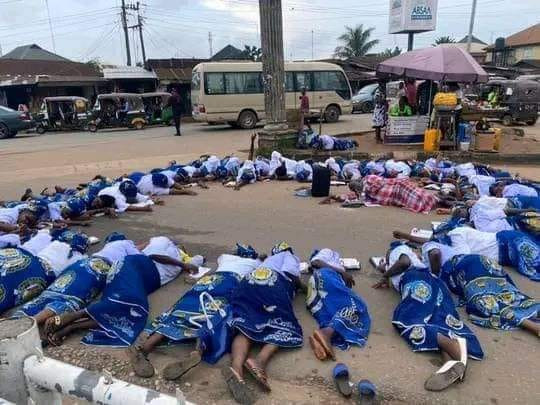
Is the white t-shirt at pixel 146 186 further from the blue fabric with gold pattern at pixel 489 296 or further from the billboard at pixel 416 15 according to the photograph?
the billboard at pixel 416 15

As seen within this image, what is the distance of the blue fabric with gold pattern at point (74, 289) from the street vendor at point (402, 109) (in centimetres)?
938

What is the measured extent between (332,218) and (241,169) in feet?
8.99

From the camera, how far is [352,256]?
4852 millimetres

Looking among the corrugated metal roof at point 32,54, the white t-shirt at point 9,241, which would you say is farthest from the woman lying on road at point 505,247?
the corrugated metal roof at point 32,54

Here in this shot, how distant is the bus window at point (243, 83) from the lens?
58.9 ft

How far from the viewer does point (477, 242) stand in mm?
4215

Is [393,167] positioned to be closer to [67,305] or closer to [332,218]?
A: [332,218]

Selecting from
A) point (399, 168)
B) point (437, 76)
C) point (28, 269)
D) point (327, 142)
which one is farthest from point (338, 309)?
point (437, 76)

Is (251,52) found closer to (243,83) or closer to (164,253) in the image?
(243,83)

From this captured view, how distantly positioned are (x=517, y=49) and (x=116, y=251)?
50.3m

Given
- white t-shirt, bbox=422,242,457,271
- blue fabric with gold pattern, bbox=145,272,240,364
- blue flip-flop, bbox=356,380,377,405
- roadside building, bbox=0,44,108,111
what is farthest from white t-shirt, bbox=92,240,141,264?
roadside building, bbox=0,44,108,111

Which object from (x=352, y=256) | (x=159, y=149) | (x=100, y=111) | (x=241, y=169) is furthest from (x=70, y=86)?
(x=352, y=256)

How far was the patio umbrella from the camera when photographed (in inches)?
405

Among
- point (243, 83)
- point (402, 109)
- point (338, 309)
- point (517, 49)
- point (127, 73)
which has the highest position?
point (517, 49)
